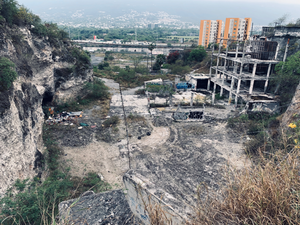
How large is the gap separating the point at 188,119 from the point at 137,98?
329 inches

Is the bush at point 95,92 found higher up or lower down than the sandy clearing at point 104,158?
higher up

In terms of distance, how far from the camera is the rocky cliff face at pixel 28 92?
8.51m

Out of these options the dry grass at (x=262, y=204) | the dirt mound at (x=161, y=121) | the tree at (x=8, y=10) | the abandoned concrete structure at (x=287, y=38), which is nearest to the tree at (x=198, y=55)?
the abandoned concrete structure at (x=287, y=38)

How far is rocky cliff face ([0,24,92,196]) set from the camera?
851cm

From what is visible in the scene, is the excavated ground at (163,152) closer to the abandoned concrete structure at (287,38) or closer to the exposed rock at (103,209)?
the exposed rock at (103,209)

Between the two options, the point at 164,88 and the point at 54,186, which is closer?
the point at 54,186

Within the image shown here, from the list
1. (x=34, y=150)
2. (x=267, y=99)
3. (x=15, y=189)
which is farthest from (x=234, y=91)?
(x=15, y=189)

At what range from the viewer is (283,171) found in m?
3.23

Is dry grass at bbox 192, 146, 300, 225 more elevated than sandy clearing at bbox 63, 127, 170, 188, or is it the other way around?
dry grass at bbox 192, 146, 300, 225

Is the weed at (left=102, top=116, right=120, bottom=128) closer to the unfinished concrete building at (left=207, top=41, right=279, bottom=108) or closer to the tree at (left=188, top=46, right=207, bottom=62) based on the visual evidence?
the unfinished concrete building at (left=207, top=41, right=279, bottom=108)

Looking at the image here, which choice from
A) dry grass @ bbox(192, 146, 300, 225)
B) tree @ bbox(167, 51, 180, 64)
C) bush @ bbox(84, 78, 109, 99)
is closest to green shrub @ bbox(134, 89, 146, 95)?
bush @ bbox(84, 78, 109, 99)

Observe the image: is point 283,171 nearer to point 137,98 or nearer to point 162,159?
point 162,159

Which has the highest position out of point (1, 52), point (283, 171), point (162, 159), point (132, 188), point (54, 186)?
point (1, 52)

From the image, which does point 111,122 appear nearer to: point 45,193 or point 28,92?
point 28,92
